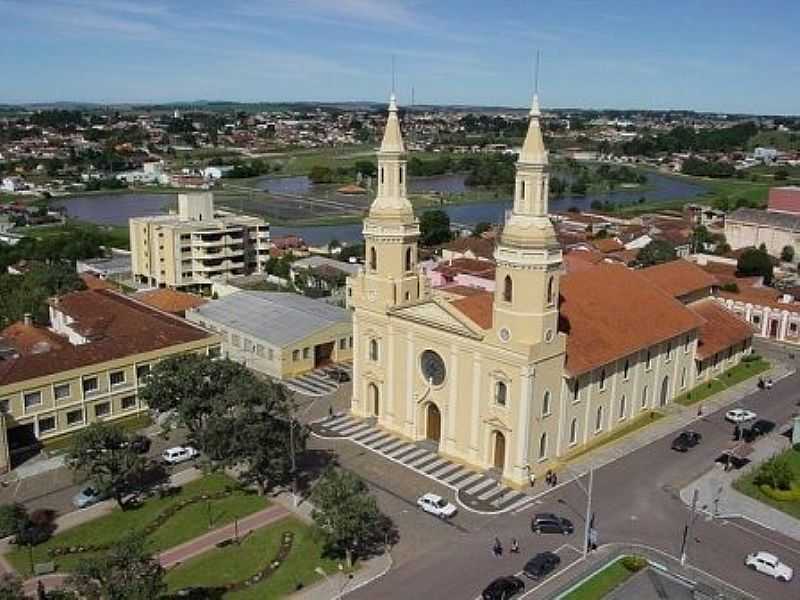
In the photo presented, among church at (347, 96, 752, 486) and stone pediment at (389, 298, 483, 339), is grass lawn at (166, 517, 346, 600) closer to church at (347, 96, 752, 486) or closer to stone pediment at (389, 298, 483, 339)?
church at (347, 96, 752, 486)

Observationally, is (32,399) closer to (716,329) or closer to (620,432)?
(620,432)

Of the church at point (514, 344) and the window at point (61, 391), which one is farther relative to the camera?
the window at point (61, 391)

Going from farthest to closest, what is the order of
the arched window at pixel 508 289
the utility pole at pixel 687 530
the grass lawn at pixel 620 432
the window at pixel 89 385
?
1. the window at pixel 89 385
2. the grass lawn at pixel 620 432
3. the arched window at pixel 508 289
4. the utility pole at pixel 687 530

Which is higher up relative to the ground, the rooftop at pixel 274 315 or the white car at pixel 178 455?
the rooftop at pixel 274 315

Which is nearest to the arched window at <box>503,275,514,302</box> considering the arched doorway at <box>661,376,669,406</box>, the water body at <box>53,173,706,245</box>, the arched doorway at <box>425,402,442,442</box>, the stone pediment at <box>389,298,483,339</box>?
the stone pediment at <box>389,298,483,339</box>

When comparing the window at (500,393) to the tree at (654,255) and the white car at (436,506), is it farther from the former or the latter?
the tree at (654,255)

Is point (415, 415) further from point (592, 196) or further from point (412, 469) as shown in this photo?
point (592, 196)

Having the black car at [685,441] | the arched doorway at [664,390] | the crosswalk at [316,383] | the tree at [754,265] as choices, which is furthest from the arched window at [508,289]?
the tree at [754,265]
